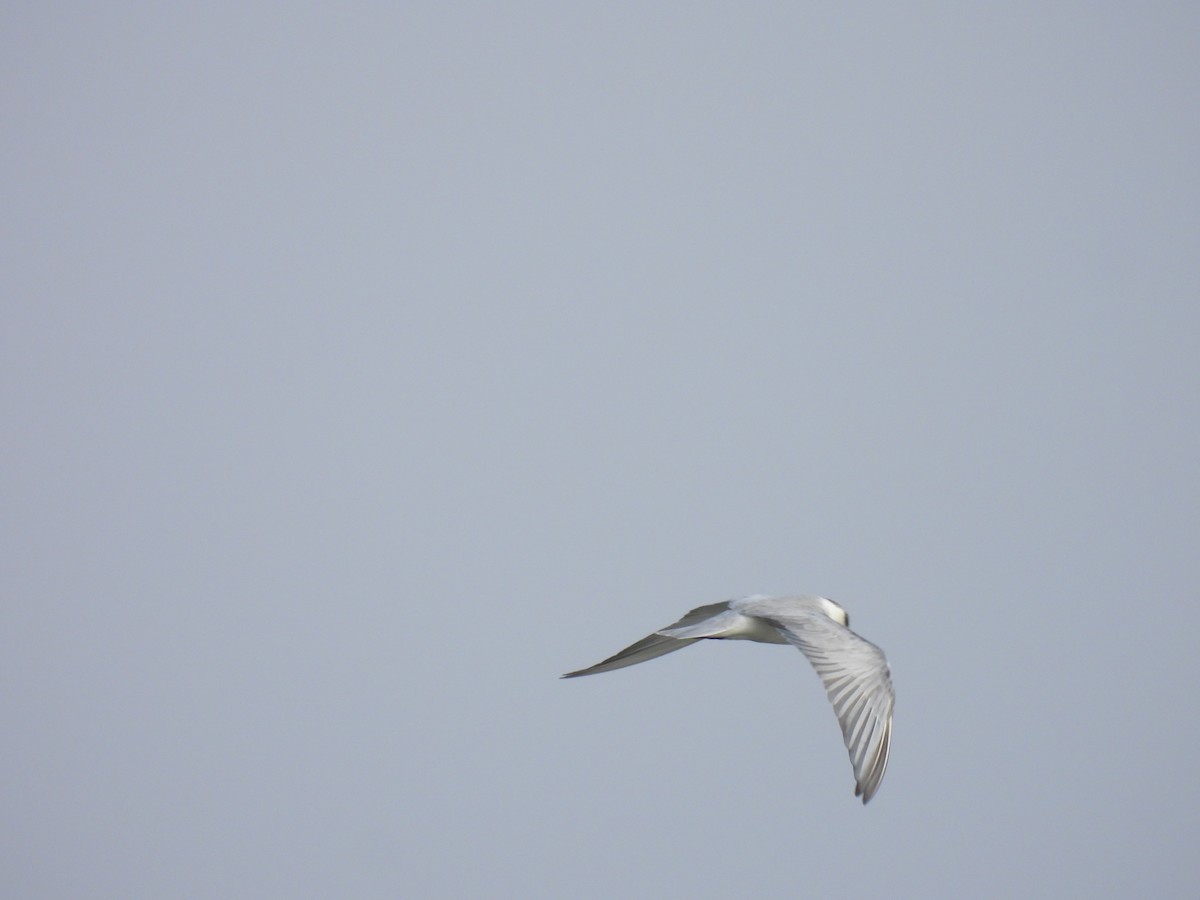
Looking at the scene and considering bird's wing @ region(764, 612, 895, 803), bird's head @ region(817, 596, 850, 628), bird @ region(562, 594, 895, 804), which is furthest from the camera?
bird's head @ region(817, 596, 850, 628)

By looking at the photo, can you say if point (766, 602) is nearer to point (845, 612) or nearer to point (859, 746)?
point (845, 612)

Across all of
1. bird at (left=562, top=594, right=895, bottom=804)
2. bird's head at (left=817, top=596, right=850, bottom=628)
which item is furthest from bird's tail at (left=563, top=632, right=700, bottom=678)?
bird's head at (left=817, top=596, right=850, bottom=628)

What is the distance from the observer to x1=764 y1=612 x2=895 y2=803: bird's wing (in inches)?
227

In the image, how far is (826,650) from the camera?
21.4 ft

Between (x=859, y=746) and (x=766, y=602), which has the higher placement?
(x=766, y=602)

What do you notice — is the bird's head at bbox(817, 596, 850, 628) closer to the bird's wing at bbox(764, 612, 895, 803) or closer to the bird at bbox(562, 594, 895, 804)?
the bird at bbox(562, 594, 895, 804)

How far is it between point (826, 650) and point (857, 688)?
35 cm

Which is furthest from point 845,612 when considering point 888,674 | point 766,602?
point 888,674

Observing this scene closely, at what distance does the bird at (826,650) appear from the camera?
19.3 ft

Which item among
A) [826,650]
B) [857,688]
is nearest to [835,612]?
[826,650]

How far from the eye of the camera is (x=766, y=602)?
7.72 metres

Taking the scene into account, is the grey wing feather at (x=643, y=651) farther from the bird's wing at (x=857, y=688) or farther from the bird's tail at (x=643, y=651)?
the bird's wing at (x=857, y=688)

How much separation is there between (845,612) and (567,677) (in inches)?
84.7

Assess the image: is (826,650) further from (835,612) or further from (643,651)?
(835,612)
